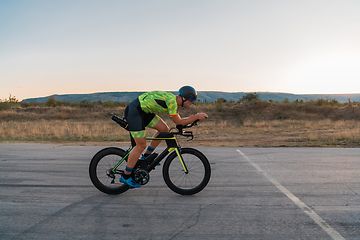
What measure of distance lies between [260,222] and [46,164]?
637 cm

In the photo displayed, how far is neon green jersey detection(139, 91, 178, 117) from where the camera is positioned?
15.0ft

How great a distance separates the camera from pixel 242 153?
394 inches

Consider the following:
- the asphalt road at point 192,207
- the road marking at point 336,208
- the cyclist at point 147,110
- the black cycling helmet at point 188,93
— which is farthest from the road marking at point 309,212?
the black cycling helmet at point 188,93

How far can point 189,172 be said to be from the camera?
5.10 meters

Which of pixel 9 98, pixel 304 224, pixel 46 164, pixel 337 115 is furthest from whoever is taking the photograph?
pixel 9 98

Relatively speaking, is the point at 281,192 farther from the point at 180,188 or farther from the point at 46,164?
the point at 46,164

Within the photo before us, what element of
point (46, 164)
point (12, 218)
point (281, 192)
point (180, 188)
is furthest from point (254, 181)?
point (46, 164)

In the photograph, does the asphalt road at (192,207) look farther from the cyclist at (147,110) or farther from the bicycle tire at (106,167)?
the cyclist at (147,110)

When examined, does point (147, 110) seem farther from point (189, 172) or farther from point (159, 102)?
point (189, 172)

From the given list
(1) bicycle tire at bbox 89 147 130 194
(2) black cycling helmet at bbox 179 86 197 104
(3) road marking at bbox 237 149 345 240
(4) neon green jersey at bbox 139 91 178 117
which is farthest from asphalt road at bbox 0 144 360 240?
(2) black cycling helmet at bbox 179 86 197 104

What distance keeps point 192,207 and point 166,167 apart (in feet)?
3.03

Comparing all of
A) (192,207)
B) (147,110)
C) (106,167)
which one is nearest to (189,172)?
(192,207)

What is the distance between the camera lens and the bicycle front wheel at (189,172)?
4.99m

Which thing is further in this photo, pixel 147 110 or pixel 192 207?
pixel 147 110
